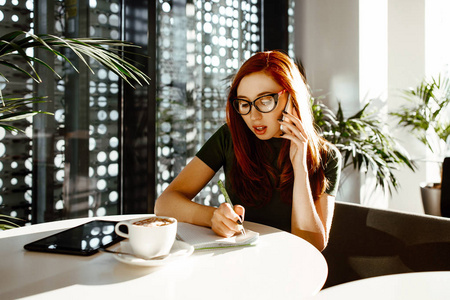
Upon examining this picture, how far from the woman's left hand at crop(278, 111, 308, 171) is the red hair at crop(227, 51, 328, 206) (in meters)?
0.07

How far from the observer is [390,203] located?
4051mm

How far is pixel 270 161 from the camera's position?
5.12 ft

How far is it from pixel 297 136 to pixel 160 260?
0.71 meters

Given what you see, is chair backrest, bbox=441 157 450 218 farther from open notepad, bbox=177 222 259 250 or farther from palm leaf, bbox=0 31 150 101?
palm leaf, bbox=0 31 150 101

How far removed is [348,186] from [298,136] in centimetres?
234

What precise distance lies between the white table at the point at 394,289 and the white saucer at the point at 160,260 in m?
0.38

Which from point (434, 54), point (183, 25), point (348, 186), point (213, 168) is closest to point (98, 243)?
point (213, 168)

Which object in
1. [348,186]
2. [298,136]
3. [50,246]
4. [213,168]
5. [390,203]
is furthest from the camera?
[390,203]

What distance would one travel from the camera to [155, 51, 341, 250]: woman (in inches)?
52.9

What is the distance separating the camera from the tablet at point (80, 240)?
946 mm

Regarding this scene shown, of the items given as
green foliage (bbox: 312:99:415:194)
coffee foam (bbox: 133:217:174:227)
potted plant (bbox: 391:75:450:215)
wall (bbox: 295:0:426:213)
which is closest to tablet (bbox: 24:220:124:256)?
coffee foam (bbox: 133:217:174:227)

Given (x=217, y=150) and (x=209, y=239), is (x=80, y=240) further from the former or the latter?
(x=217, y=150)

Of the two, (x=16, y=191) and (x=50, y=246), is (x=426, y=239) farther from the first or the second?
(x=16, y=191)

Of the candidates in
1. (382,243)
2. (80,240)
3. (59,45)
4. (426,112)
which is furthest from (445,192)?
(426,112)
